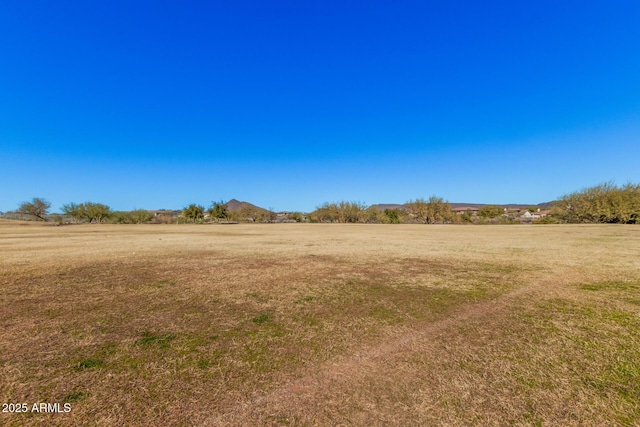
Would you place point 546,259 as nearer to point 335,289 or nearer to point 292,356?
point 335,289

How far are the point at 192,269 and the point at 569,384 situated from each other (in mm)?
8982

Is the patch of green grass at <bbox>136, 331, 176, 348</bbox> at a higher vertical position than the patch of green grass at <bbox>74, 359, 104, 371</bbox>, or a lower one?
lower

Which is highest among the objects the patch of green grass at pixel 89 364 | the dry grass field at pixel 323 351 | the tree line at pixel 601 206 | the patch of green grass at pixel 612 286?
the tree line at pixel 601 206

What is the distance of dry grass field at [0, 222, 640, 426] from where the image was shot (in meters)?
2.26

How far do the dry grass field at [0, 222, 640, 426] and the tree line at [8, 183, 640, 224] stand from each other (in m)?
44.5

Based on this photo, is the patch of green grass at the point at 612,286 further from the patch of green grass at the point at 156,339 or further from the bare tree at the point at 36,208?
the bare tree at the point at 36,208

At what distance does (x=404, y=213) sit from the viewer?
63.6 meters

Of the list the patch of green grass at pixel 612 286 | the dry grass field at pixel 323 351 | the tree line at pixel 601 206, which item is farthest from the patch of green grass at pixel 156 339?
the tree line at pixel 601 206

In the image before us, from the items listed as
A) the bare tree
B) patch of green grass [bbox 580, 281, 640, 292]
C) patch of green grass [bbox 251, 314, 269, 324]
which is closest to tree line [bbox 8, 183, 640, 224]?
the bare tree

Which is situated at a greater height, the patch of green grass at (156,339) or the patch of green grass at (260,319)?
the patch of green grass at (156,339)

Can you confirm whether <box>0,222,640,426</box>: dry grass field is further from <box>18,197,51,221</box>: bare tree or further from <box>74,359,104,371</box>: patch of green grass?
<box>18,197,51,221</box>: bare tree

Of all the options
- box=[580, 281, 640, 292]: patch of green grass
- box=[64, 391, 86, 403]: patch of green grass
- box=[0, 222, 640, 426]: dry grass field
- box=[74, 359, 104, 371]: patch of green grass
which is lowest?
box=[580, 281, 640, 292]: patch of green grass

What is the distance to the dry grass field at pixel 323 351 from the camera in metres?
2.26

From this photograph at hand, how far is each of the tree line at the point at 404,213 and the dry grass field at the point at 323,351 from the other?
4455 cm
